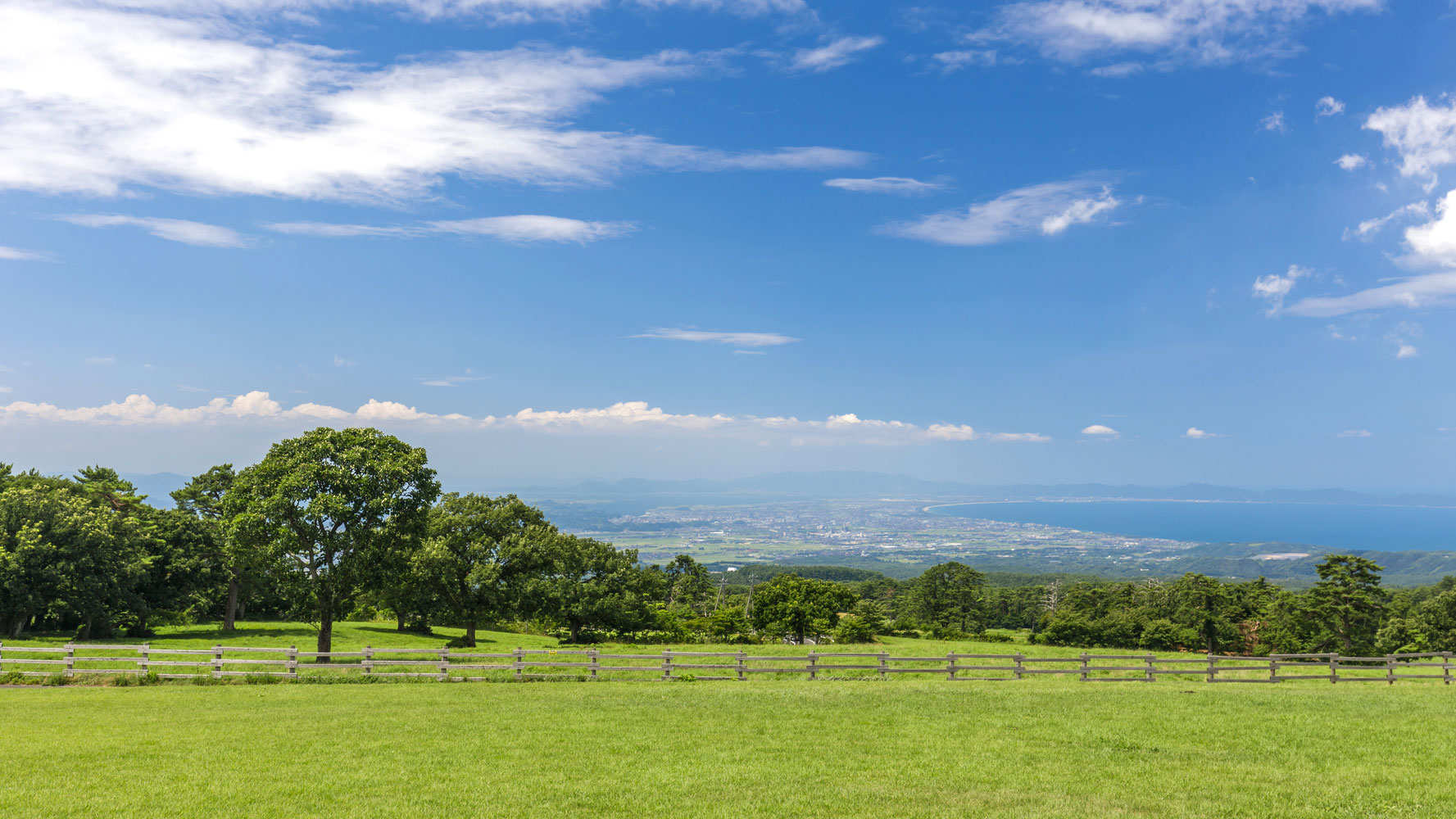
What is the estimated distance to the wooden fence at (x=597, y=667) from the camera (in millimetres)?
24609

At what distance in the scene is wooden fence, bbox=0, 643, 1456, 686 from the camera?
24609 millimetres

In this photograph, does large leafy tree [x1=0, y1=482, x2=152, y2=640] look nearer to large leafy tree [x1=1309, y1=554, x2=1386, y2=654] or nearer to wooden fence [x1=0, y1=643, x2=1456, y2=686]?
wooden fence [x1=0, y1=643, x2=1456, y2=686]

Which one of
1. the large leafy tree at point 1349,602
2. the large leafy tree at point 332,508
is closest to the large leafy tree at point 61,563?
the large leafy tree at point 332,508

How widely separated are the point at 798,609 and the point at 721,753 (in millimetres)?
39718

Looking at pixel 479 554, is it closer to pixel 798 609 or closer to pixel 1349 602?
pixel 798 609

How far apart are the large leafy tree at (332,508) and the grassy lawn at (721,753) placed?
A: 369 inches

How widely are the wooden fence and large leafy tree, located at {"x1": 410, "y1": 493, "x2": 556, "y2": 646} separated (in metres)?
15.7

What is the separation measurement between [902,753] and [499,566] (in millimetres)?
36129

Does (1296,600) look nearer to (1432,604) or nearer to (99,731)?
(1432,604)

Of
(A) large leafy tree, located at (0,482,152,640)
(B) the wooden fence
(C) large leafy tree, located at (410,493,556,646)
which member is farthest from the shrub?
(A) large leafy tree, located at (0,482,152,640)

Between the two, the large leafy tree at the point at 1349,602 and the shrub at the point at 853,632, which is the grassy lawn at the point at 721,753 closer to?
the shrub at the point at 853,632

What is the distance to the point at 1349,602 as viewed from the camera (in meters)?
52.5

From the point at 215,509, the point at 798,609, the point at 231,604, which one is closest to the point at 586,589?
the point at 798,609

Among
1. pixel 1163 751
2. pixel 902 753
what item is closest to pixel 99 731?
pixel 902 753
